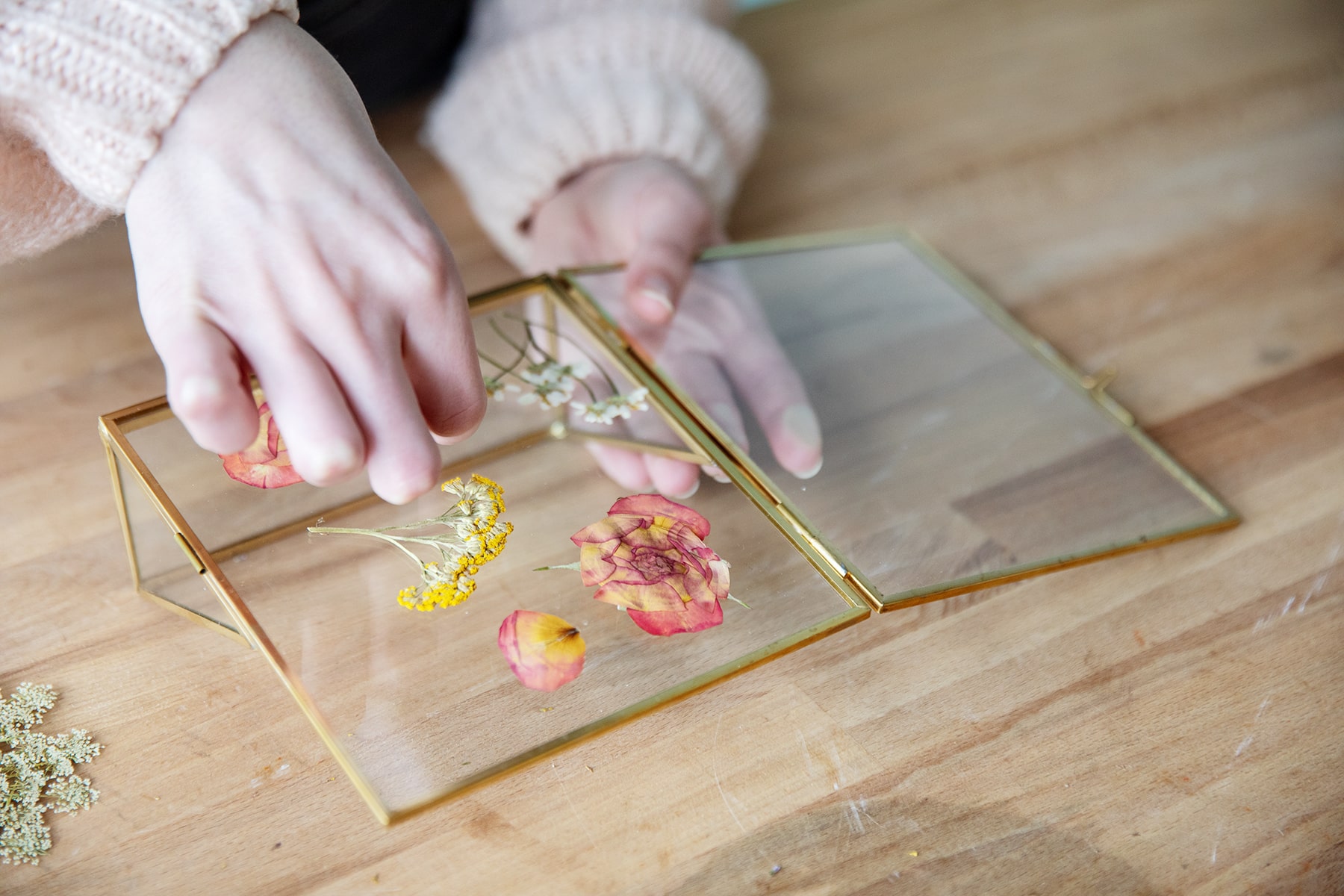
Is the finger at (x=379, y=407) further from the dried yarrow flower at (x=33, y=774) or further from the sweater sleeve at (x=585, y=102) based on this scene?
the sweater sleeve at (x=585, y=102)

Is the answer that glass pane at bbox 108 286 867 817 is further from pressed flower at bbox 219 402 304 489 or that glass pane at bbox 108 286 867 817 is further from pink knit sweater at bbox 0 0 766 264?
pink knit sweater at bbox 0 0 766 264

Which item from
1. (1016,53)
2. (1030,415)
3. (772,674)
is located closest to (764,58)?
(1016,53)

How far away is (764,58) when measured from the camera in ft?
2.25

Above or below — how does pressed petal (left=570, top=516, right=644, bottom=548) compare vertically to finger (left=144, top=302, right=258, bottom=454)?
below

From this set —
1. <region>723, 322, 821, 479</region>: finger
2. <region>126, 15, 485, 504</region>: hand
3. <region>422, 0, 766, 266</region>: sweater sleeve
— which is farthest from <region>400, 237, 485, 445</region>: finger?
<region>422, 0, 766, 266</region>: sweater sleeve

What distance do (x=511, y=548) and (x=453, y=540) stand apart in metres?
0.02

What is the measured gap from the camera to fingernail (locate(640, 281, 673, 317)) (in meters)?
0.41

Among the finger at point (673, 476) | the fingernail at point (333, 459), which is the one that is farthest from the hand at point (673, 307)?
the fingernail at point (333, 459)

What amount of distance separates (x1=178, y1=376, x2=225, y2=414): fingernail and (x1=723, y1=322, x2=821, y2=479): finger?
180 mm

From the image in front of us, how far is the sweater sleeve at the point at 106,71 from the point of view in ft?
0.97

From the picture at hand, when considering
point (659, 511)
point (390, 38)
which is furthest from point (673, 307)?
point (390, 38)

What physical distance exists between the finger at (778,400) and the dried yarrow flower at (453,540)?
100 mm

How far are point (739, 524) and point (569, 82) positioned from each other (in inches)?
11.3

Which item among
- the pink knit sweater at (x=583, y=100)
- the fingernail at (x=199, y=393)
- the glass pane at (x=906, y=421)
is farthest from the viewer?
the pink knit sweater at (x=583, y=100)
